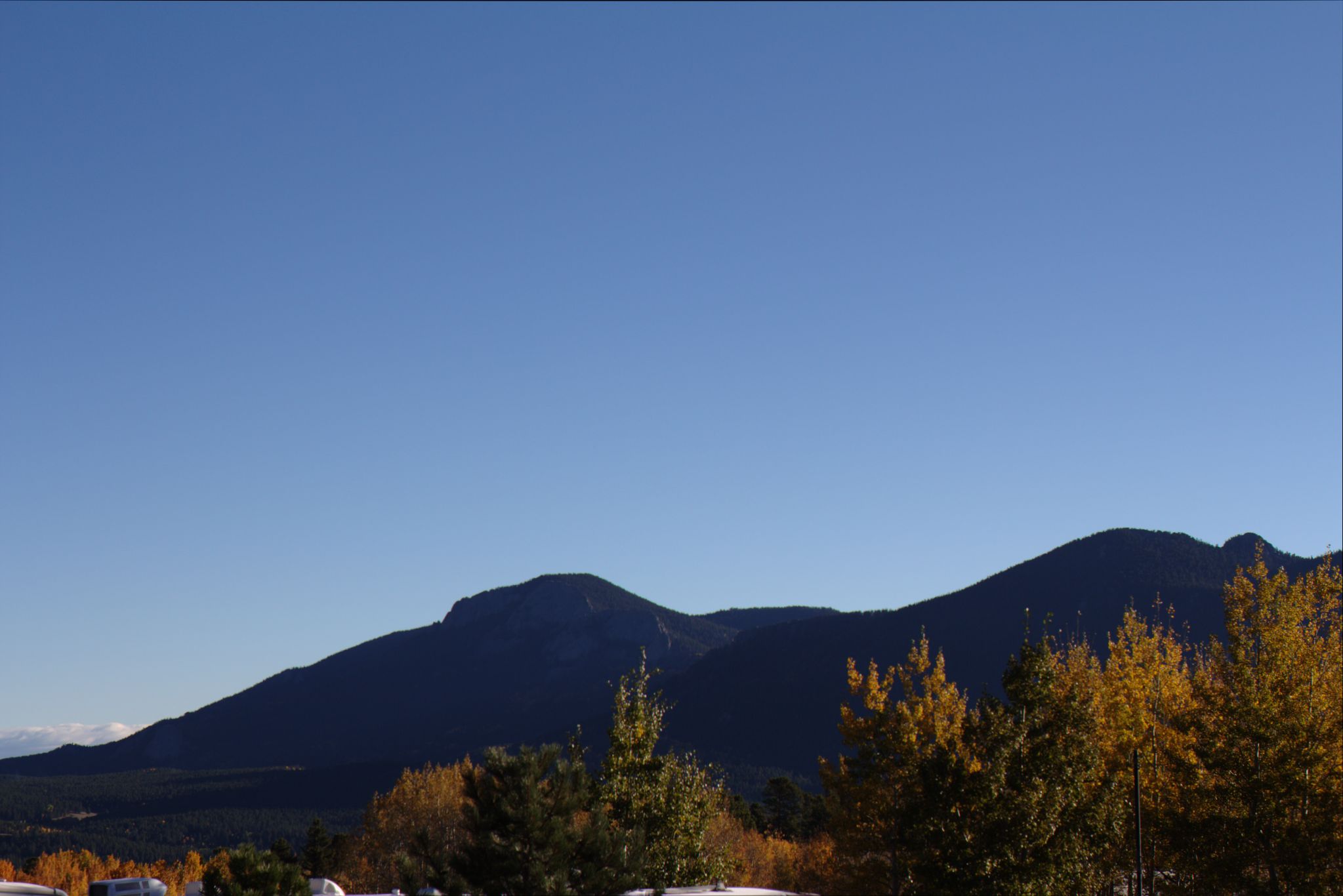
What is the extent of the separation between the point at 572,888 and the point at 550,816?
1.42 meters

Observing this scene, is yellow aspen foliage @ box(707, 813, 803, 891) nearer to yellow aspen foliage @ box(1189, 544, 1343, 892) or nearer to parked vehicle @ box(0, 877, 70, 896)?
yellow aspen foliage @ box(1189, 544, 1343, 892)

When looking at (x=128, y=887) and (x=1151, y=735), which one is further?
(x=1151, y=735)

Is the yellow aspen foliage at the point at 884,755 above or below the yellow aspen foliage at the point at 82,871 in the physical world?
above

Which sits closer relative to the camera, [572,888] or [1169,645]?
[572,888]

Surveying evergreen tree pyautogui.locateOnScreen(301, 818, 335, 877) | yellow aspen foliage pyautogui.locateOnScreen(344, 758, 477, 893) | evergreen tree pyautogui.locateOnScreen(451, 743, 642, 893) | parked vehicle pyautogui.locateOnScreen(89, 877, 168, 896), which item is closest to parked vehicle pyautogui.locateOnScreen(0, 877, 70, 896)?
parked vehicle pyautogui.locateOnScreen(89, 877, 168, 896)

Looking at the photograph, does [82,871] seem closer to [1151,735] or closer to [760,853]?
[760,853]

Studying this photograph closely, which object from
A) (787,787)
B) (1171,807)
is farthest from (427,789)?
(1171,807)

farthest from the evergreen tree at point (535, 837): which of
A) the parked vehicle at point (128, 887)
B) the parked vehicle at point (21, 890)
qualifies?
the parked vehicle at point (128, 887)

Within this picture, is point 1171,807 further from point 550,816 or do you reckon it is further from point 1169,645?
point 550,816

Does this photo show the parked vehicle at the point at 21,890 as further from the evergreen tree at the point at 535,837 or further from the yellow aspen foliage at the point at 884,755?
the yellow aspen foliage at the point at 884,755

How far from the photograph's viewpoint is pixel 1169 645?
44.7 m

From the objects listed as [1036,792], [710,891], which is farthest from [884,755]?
[710,891]

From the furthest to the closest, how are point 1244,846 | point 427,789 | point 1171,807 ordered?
point 427,789 → point 1171,807 → point 1244,846

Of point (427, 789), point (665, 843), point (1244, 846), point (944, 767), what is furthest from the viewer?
point (427, 789)
